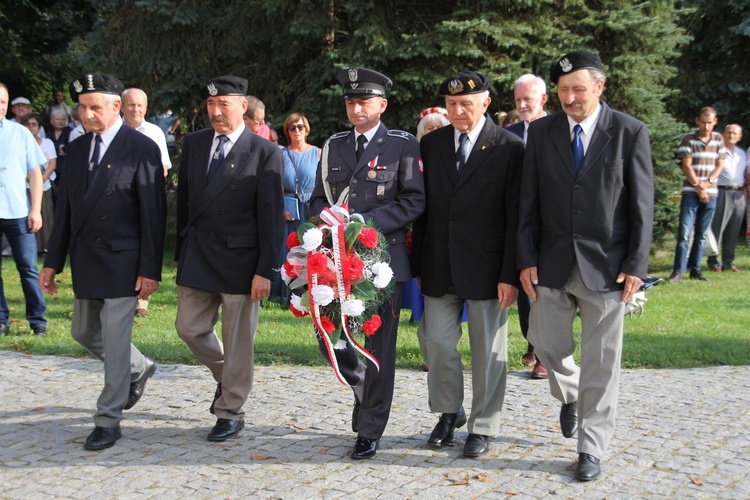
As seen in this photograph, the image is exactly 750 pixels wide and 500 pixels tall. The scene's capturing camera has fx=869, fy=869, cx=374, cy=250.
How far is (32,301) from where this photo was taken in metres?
8.75

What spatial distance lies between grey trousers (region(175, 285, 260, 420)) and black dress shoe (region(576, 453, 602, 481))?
216cm

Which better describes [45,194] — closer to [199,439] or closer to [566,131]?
[199,439]

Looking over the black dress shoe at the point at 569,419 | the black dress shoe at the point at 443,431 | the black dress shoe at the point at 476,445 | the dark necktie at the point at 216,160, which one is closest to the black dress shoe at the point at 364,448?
the black dress shoe at the point at 443,431

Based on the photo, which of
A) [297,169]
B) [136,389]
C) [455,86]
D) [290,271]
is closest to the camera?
[290,271]

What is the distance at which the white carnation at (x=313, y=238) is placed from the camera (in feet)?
16.2

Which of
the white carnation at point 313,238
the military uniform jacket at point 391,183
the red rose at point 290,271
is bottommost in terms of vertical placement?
the red rose at point 290,271

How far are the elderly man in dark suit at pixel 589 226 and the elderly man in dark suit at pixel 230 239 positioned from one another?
5.40ft

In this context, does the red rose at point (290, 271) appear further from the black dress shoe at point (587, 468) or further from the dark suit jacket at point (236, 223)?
the black dress shoe at point (587, 468)

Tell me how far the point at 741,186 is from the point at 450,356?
10.0 meters

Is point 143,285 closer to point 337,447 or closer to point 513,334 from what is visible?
point 337,447

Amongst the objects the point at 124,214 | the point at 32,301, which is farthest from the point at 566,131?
the point at 32,301

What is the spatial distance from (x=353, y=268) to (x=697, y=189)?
8722 millimetres

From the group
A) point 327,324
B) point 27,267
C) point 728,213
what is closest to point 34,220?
point 27,267

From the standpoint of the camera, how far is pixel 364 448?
17.1ft
